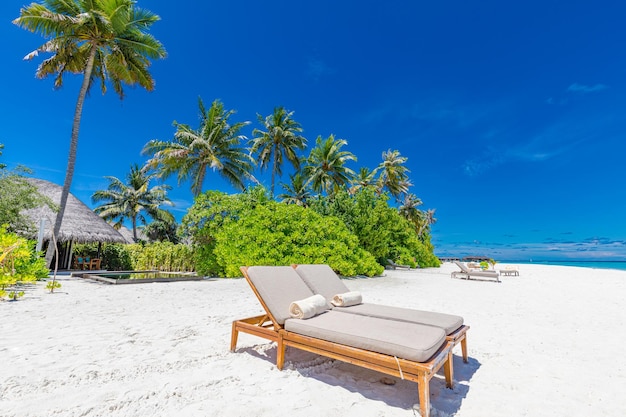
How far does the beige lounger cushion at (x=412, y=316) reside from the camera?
2620 mm

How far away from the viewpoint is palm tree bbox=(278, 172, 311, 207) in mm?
25547

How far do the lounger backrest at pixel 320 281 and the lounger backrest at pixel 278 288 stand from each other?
14cm

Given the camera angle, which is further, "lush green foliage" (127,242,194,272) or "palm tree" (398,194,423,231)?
"palm tree" (398,194,423,231)

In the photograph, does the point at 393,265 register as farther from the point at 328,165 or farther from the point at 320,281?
the point at 320,281

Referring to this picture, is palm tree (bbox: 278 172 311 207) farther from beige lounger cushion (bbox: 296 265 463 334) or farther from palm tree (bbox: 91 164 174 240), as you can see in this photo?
beige lounger cushion (bbox: 296 265 463 334)

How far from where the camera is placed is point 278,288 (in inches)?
120

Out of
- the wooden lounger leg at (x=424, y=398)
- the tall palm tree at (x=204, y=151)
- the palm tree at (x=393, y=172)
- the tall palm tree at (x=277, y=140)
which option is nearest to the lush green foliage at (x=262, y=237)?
the tall palm tree at (x=204, y=151)

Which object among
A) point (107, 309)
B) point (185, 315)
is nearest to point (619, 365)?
point (185, 315)

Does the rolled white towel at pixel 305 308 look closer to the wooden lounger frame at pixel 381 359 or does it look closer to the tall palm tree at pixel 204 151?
the wooden lounger frame at pixel 381 359

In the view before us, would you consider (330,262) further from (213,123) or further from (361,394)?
(213,123)

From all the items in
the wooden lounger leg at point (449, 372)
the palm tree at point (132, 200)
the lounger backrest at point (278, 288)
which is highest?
the palm tree at point (132, 200)

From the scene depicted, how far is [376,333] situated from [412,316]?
730mm

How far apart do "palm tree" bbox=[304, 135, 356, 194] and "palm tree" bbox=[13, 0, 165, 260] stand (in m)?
11.8

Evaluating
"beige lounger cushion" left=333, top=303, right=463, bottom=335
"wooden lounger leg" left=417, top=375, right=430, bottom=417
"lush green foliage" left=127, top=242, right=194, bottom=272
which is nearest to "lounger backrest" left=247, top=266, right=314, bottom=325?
"beige lounger cushion" left=333, top=303, right=463, bottom=335
